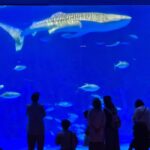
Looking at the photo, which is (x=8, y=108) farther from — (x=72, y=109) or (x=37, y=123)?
(x=37, y=123)

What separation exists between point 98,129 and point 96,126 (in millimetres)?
81

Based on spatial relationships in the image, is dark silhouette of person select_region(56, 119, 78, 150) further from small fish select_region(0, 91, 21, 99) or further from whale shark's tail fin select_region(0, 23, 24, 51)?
whale shark's tail fin select_region(0, 23, 24, 51)

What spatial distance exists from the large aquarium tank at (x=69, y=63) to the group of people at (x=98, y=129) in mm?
5620

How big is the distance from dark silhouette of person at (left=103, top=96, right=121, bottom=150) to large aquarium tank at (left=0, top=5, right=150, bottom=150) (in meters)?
5.91

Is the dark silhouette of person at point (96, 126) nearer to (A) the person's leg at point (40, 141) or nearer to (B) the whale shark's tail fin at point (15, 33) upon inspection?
(A) the person's leg at point (40, 141)

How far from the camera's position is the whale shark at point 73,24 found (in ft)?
55.1

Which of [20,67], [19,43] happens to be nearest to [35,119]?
[19,43]

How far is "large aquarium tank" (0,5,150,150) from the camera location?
1700 centimetres

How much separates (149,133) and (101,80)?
8.53m

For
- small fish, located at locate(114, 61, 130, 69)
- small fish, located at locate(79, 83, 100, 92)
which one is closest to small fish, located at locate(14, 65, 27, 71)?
small fish, located at locate(79, 83, 100, 92)

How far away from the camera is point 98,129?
992cm

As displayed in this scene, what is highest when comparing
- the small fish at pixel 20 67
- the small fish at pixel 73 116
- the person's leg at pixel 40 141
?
the small fish at pixel 20 67

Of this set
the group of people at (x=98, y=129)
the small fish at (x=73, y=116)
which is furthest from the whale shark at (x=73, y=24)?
the group of people at (x=98, y=129)
